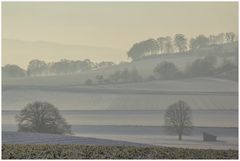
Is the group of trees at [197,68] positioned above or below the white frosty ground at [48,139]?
above

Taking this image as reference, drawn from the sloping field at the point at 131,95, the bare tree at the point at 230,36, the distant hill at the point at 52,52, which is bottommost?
the sloping field at the point at 131,95

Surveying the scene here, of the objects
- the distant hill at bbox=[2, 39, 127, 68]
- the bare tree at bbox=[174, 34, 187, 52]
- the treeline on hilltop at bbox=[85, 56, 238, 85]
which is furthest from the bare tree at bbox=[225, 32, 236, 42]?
the distant hill at bbox=[2, 39, 127, 68]

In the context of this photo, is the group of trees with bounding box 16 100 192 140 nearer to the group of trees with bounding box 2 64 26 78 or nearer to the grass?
the group of trees with bounding box 2 64 26 78

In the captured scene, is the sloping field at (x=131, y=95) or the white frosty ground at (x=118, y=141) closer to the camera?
the white frosty ground at (x=118, y=141)

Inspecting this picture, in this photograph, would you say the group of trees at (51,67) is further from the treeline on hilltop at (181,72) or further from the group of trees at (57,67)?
the treeline on hilltop at (181,72)

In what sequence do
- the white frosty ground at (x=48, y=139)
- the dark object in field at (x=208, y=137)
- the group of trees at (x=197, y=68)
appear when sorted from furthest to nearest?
the group of trees at (x=197, y=68) < the dark object in field at (x=208, y=137) < the white frosty ground at (x=48, y=139)

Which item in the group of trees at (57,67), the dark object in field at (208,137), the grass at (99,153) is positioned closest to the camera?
the grass at (99,153)

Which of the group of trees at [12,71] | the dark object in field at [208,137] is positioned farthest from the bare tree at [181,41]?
the group of trees at [12,71]
